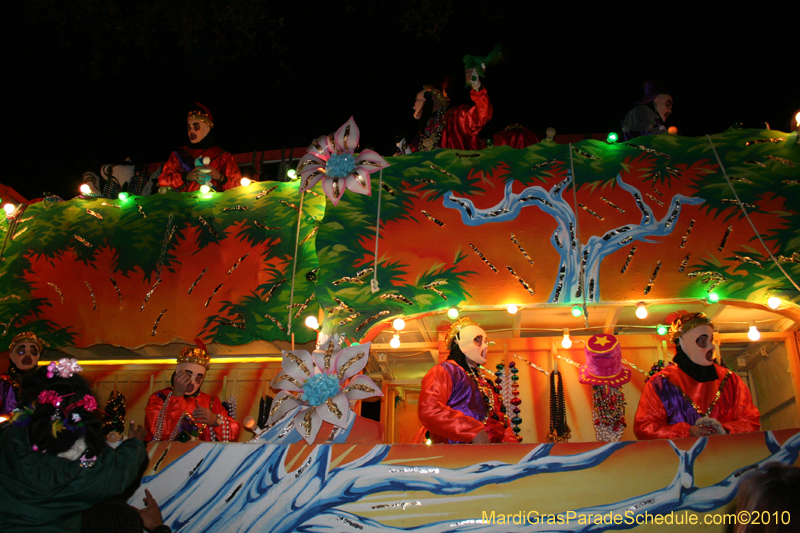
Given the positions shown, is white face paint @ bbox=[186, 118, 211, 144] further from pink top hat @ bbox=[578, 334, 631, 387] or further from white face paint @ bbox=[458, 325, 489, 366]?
pink top hat @ bbox=[578, 334, 631, 387]

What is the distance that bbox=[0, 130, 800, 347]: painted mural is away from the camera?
3.74 metres

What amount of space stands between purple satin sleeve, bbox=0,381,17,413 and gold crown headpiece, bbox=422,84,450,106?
420 centimetres

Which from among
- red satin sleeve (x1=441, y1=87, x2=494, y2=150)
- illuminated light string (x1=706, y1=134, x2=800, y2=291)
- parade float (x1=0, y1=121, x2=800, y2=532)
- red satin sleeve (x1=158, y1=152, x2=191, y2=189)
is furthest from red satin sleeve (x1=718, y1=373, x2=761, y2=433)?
red satin sleeve (x1=158, y1=152, x2=191, y2=189)

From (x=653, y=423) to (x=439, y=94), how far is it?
3.17 m

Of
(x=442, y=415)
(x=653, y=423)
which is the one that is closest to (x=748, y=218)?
(x=653, y=423)

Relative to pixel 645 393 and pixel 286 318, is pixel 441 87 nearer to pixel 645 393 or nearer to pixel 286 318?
pixel 286 318

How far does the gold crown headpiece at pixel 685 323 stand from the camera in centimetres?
365

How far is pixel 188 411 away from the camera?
421cm

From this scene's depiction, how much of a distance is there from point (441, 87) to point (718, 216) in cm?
252

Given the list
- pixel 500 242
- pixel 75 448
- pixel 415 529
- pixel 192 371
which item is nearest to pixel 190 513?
pixel 75 448

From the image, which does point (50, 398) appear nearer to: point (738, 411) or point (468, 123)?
point (468, 123)

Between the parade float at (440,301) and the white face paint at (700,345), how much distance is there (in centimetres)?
24

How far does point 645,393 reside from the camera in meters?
3.59

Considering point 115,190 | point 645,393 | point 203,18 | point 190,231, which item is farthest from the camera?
point 115,190
